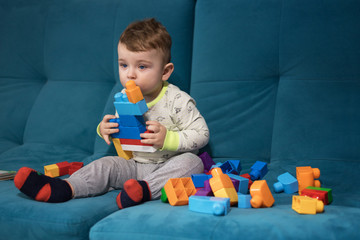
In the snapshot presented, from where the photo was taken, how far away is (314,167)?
1.49m

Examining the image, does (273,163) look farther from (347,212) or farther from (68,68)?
(68,68)

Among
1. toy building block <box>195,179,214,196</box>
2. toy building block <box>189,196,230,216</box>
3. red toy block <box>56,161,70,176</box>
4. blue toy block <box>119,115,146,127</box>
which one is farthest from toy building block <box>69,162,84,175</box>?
toy building block <box>189,196,230,216</box>

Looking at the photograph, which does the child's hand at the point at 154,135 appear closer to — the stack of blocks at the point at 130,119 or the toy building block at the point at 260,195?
the stack of blocks at the point at 130,119

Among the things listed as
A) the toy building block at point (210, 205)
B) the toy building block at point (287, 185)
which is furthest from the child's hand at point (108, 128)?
the toy building block at point (287, 185)

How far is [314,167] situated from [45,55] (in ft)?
4.67

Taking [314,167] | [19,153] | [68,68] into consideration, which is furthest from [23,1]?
[314,167]

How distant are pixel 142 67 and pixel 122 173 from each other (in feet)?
1.29

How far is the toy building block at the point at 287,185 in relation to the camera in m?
1.33

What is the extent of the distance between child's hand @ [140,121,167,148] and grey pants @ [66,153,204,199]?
9 centimetres

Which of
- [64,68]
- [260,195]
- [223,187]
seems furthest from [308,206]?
[64,68]

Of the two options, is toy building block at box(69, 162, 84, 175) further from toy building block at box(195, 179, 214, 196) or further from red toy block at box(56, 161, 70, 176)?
toy building block at box(195, 179, 214, 196)

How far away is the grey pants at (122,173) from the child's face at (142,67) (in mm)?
285

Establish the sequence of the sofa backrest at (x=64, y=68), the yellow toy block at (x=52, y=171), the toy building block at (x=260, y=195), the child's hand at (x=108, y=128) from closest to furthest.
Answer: the toy building block at (x=260, y=195) → the child's hand at (x=108, y=128) → the yellow toy block at (x=52, y=171) → the sofa backrest at (x=64, y=68)

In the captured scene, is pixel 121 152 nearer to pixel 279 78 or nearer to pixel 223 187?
pixel 223 187
